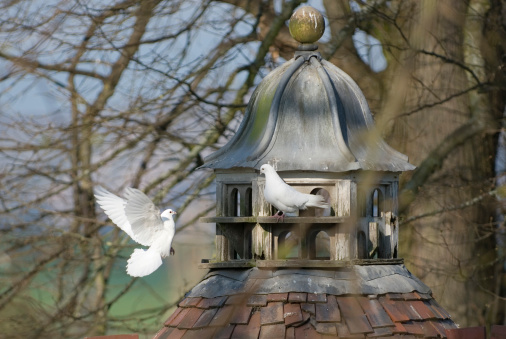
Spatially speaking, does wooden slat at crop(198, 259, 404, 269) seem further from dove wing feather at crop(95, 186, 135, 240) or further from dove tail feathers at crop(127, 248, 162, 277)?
dove wing feather at crop(95, 186, 135, 240)

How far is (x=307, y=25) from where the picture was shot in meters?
5.38

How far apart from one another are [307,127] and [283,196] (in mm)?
519

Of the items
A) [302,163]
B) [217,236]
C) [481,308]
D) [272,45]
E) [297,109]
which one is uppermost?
[272,45]

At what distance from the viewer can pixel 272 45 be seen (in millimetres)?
10398

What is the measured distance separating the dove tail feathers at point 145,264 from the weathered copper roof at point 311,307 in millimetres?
403

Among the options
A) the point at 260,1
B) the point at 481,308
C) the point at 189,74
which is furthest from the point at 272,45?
the point at 481,308

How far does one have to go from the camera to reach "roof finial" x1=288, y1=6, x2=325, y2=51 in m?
5.38

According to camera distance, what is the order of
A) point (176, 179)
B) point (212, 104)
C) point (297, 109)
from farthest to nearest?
1. point (176, 179)
2. point (212, 104)
3. point (297, 109)

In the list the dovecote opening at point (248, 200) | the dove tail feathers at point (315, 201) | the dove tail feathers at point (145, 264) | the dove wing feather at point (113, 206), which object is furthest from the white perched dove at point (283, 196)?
the dove wing feather at point (113, 206)

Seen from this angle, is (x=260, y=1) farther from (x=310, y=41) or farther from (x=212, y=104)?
(x=310, y=41)

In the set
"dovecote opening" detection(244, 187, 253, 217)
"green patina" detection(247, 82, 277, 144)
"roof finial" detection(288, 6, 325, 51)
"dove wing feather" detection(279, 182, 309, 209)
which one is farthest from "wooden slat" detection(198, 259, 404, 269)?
"roof finial" detection(288, 6, 325, 51)

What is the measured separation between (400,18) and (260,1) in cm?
164

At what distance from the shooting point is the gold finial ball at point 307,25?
5.38 metres

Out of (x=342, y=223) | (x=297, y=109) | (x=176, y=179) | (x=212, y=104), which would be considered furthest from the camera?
(x=176, y=179)
